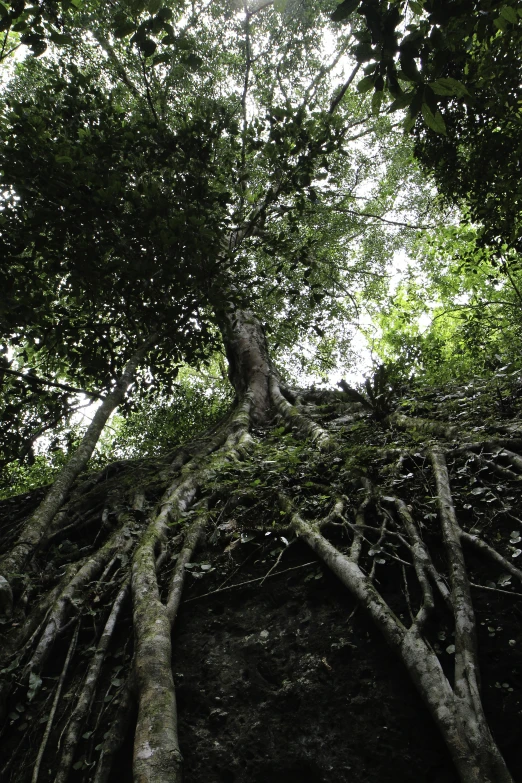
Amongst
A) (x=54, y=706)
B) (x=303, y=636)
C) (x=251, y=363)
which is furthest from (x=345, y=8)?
(x=251, y=363)

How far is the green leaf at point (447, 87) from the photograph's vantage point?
199cm

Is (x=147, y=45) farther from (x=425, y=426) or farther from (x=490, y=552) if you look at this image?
(x=425, y=426)

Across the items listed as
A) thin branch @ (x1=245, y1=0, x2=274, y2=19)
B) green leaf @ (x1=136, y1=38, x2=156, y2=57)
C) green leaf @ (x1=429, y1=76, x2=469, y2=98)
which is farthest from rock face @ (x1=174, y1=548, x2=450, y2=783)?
thin branch @ (x1=245, y1=0, x2=274, y2=19)

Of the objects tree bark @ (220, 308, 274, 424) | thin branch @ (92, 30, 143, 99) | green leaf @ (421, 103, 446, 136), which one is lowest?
green leaf @ (421, 103, 446, 136)

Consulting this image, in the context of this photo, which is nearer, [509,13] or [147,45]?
[509,13]

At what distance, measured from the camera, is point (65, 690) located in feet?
8.86

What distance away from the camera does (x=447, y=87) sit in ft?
7.05

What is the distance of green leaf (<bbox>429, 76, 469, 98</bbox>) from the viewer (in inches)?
78.2

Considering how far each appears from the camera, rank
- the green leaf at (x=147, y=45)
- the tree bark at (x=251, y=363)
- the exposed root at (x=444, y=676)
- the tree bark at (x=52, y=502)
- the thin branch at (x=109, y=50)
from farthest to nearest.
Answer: the thin branch at (x=109, y=50) < the tree bark at (x=251, y=363) < the tree bark at (x=52, y=502) < the green leaf at (x=147, y=45) < the exposed root at (x=444, y=676)

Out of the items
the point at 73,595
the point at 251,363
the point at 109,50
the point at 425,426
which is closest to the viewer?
the point at 73,595

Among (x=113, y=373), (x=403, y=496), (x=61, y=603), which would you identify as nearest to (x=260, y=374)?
(x=113, y=373)

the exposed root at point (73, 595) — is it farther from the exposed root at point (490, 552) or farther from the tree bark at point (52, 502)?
the exposed root at point (490, 552)

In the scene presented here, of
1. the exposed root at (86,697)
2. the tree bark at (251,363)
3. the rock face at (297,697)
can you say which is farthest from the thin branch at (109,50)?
the rock face at (297,697)

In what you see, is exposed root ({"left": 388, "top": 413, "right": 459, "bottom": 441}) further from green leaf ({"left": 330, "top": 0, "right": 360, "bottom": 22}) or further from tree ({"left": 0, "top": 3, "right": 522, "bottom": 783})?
green leaf ({"left": 330, "top": 0, "right": 360, "bottom": 22})
